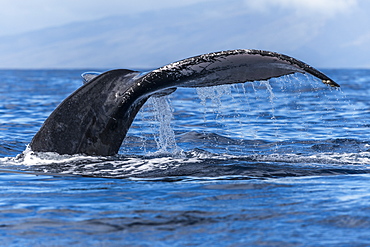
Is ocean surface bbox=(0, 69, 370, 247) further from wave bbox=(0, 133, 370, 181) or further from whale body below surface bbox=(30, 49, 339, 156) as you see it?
whale body below surface bbox=(30, 49, 339, 156)

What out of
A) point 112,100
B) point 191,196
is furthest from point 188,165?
point 191,196

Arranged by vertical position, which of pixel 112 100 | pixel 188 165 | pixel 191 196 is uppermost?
pixel 112 100

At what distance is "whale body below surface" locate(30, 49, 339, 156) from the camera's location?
20.0 feet

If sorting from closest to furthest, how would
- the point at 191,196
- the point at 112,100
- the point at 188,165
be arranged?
the point at 191,196 < the point at 112,100 < the point at 188,165

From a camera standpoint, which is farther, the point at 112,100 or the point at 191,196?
the point at 112,100

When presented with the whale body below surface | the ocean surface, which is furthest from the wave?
the whale body below surface

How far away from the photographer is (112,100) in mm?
6566

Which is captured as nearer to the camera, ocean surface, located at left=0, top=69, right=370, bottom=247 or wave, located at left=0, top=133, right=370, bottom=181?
ocean surface, located at left=0, top=69, right=370, bottom=247

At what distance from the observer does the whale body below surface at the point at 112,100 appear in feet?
Answer: 20.0

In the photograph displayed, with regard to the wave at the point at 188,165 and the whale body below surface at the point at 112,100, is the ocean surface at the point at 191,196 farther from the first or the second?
the whale body below surface at the point at 112,100

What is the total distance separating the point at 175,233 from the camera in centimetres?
448

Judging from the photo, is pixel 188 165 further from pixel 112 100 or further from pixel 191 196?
pixel 191 196

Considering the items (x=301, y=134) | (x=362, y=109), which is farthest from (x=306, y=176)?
(x=362, y=109)

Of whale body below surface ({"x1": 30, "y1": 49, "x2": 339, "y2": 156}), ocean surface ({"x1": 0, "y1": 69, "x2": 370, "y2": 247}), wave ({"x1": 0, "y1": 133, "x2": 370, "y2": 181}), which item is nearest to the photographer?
ocean surface ({"x1": 0, "y1": 69, "x2": 370, "y2": 247})
